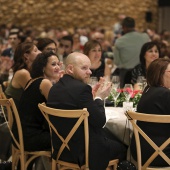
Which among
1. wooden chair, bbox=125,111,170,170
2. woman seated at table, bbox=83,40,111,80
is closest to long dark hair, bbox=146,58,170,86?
wooden chair, bbox=125,111,170,170

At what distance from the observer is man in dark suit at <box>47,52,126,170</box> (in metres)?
3.88

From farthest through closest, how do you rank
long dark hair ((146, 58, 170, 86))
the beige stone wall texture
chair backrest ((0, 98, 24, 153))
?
the beige stone wall texture, chair backrest ((0, 98, 24, 153)), long dark hair ((146, 58, 170, 86))

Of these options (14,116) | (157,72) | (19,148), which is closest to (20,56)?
(14,116)

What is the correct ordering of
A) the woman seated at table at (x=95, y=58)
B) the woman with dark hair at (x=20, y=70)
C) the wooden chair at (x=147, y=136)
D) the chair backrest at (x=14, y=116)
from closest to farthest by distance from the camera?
the wooden chair at (x=147, y=136) → the chair backrest at (x=14, y=116) → the woman with dark hair at (x=20, y=70) → the woman seated at table at (x=95, y=58)

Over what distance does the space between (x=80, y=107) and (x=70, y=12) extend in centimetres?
1350

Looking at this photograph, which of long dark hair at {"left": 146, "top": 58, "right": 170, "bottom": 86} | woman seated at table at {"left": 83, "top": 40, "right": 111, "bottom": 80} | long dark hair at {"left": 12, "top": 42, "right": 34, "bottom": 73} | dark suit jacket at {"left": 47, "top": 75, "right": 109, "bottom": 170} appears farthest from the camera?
woman seated at table at {"left": 83, "top": 40, "right": 111, "bottom": 80}

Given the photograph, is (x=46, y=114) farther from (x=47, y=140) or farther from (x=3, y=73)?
(x=3, y=73)

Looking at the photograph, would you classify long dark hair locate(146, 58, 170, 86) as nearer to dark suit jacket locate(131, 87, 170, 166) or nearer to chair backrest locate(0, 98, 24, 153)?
dark suit jacket locate(131, 87, 170, 166)

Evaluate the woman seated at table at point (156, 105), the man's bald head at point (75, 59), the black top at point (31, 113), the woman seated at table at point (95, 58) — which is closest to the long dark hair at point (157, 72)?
the woman seated at table at point (156, 105)

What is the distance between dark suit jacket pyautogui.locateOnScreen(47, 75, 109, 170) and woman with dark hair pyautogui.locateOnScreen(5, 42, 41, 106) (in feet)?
4.26

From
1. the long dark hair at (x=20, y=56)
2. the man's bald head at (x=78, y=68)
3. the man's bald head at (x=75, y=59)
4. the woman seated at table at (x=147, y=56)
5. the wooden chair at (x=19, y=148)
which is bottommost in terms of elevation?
the wooden chair at (x=19, y=148)

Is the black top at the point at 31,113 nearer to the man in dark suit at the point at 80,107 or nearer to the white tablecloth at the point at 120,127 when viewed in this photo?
the man in dark suit at the point at 80,107

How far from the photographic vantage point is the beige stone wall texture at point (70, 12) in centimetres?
1677

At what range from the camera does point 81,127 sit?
12.8 ft
